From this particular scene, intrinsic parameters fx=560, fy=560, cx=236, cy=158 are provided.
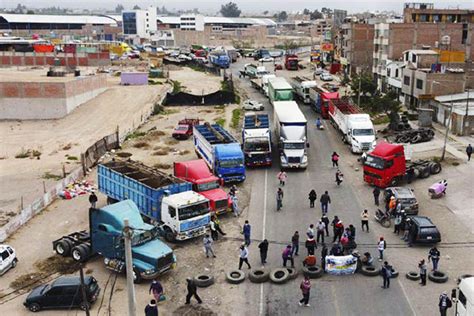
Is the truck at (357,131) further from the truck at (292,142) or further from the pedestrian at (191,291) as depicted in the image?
the pedestrian at (191,291)

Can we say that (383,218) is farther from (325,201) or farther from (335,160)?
(335,160)

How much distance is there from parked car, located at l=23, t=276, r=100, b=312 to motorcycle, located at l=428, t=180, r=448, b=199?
828 inches

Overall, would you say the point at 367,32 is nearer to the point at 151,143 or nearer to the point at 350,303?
the point at 151,143

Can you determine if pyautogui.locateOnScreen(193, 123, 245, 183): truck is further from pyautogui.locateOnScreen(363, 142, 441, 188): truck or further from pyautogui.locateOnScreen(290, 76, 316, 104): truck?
pyautogui.locateOnScreen(290, 76, 316, 104): truck

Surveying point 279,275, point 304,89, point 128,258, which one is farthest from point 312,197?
point 304,89

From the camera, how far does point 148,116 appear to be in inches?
2525

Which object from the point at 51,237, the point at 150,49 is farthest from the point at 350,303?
the point at 150,49

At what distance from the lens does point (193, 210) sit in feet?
89.6

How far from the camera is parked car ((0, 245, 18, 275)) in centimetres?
2458

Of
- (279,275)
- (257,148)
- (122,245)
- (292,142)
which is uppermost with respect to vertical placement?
(292,142)

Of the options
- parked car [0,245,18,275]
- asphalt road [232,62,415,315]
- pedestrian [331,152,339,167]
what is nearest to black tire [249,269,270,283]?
asphalt road [232,62,415,315]

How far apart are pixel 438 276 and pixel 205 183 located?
13.6m

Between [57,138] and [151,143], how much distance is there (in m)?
11.0

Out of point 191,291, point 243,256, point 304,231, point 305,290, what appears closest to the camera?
point 305,290
